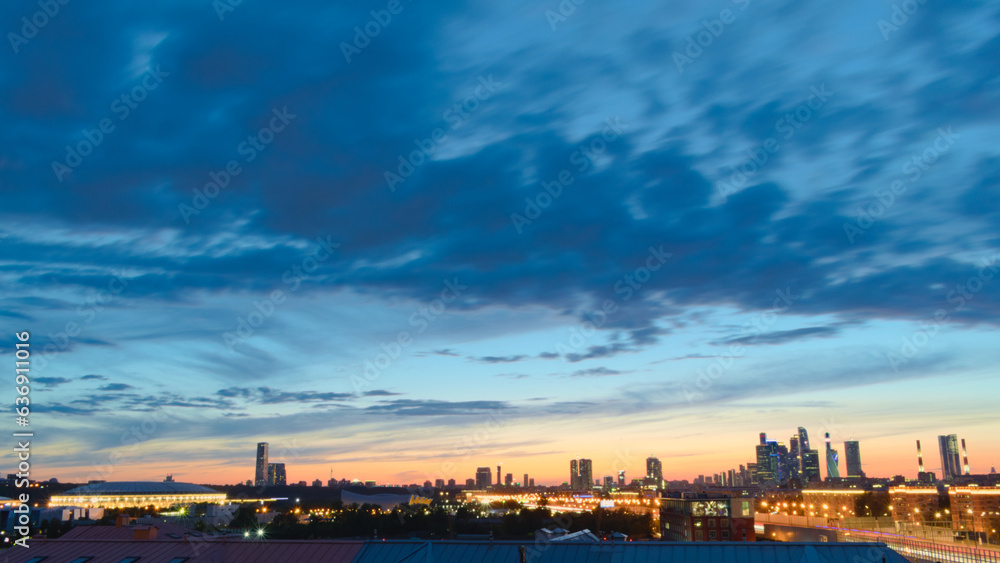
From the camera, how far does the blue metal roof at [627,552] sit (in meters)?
29.3

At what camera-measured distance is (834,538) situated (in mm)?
79750

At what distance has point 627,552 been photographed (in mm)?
31266

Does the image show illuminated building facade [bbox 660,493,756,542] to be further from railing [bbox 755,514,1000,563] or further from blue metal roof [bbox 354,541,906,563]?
blue metal roof [bbox 354,541,906,563]

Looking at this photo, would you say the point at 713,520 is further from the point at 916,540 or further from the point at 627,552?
the point at 627,552

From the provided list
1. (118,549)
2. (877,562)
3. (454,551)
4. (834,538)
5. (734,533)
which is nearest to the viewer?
(877,562)

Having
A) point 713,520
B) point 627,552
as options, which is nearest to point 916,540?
point 627,552

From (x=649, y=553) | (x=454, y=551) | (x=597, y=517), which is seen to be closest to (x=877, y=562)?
(x=649, y=553)

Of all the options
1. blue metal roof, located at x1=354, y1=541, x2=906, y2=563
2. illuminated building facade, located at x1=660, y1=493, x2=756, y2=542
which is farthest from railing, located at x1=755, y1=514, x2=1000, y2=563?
illuminated building facade, located at x1=660, y1=493, x2=756, y2=542

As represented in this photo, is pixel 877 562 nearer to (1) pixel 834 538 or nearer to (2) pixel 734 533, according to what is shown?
(1) pixel 834 538

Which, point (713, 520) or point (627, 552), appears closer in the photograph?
point (627, 552)

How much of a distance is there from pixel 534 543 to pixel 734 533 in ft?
367

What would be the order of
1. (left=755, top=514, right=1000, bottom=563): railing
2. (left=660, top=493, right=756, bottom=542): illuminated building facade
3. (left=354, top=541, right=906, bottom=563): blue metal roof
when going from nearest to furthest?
(left=354, top=541, right=906, bottom=563): blue metal roof
(left=755, top=514, right=1000, bottom=563): railing
(left=660, top=493, right=756, bottom=542): illuminated building facade

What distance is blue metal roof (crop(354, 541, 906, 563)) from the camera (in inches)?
1152

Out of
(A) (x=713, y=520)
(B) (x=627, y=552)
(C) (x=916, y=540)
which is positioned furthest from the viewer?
(A) (x=713, y=520)
